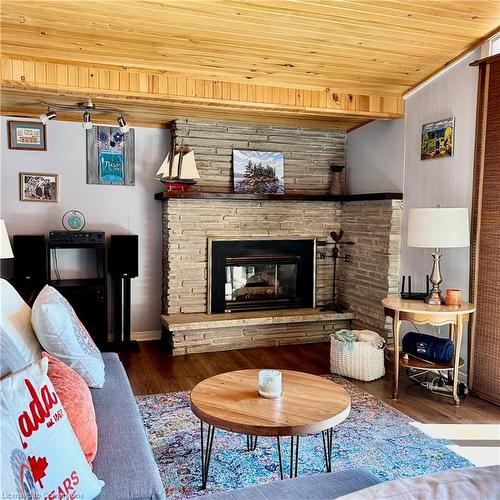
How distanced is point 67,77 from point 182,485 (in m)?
2.84

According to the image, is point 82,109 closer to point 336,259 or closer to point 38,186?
point 38,186

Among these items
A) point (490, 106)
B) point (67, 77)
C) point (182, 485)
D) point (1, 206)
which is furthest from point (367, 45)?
point (1, 206)

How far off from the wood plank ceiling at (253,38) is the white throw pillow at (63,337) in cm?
177

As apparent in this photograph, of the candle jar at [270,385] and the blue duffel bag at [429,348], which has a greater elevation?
the candle jar at [270,385]

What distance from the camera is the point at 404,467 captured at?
2.58 m

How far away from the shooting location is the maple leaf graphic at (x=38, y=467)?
4.03 ft

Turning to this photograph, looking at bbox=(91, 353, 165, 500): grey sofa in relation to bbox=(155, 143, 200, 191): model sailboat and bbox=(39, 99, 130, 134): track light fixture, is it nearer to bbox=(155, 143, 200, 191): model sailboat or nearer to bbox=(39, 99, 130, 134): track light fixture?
bbox=(39, 99, 130, 134): track light fixture

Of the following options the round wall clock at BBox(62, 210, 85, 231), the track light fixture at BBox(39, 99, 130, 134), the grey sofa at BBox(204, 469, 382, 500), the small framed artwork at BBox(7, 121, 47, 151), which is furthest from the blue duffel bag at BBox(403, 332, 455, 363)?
the small framed artwork at BBox(7, 121, 47, 151)

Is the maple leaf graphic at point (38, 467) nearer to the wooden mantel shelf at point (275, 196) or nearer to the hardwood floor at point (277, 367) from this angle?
the hardwood floor at point (277, 367)

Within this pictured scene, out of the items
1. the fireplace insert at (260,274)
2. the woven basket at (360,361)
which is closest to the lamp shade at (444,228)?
the woven basket at (360,361)

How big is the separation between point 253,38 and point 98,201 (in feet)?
7.88

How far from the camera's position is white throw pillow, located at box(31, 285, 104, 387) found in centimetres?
218

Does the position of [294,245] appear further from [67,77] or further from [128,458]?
[128,458]

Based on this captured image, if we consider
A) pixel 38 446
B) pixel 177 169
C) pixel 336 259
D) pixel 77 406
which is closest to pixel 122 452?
pixel 77 406
